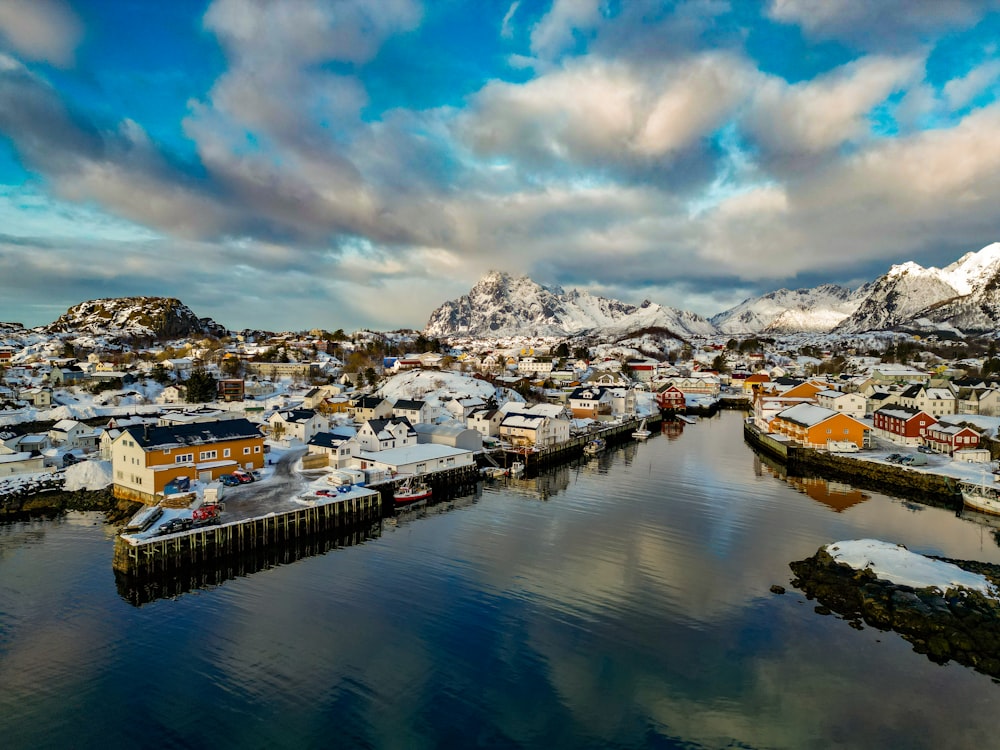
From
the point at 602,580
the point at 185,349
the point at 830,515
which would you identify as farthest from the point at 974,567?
the point at 185,349

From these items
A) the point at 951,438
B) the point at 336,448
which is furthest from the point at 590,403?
the point at 336,448

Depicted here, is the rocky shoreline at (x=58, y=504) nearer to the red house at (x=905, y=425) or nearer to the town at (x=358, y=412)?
the town at (x=358, y=412)

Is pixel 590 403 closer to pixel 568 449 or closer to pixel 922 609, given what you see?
pixel 568 449

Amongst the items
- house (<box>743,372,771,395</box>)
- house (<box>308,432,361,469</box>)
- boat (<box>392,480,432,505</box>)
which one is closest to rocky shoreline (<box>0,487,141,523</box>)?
house (<box>308,432,361,469</box>)

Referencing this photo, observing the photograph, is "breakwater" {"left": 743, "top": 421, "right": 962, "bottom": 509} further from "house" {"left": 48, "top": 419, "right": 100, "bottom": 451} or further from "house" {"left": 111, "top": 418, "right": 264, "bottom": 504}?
"house" {"left": 48, "top": 419, "right": 100, "bottom": 451}

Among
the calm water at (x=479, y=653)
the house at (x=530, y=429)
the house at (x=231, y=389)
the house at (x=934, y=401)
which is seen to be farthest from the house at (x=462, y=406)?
the house at (x=934, y=401)

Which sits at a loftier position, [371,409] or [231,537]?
[371,409]
